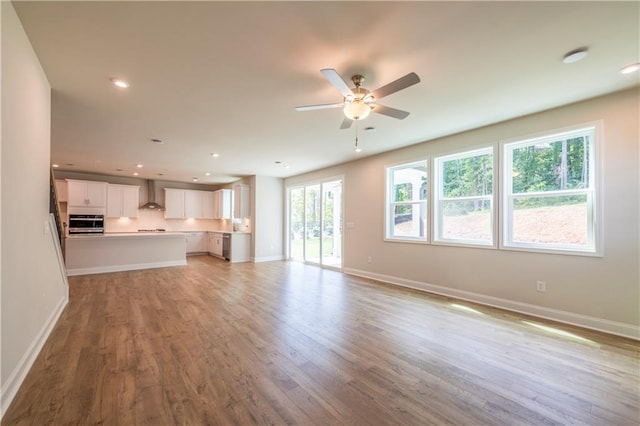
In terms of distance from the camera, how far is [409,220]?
201 inches

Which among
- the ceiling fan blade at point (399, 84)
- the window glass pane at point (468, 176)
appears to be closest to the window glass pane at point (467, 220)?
the window glass pane at point (468, 176)

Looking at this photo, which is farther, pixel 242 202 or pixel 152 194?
pixel 152 194

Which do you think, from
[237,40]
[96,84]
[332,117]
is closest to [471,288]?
[332,117]

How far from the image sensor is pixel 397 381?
207 centimetres

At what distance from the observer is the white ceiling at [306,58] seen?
70.9 inches

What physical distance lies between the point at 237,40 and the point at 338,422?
2.74 m

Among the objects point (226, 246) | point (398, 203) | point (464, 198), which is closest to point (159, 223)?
point (226, 246)

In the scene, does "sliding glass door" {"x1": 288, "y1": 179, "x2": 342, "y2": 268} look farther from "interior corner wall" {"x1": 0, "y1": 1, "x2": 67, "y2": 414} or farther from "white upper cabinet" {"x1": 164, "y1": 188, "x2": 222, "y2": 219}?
"interior corner wall" {"x1": 0, "y1": 1, "x2": 67, "y2": 414}

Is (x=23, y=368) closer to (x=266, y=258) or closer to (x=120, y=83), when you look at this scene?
(x=120, y=83)

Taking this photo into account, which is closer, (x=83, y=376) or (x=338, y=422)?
(x=338, y=422)

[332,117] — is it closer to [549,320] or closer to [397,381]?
[397,381]

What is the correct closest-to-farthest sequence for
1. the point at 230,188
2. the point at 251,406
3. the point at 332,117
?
the point at 251,406, the point at 332,117, the point at 230,188

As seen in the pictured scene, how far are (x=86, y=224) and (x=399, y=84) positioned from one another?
827cm

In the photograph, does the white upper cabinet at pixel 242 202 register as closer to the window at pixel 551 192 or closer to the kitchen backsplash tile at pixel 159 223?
the kitchen backsplash tile at pixel 159 223
